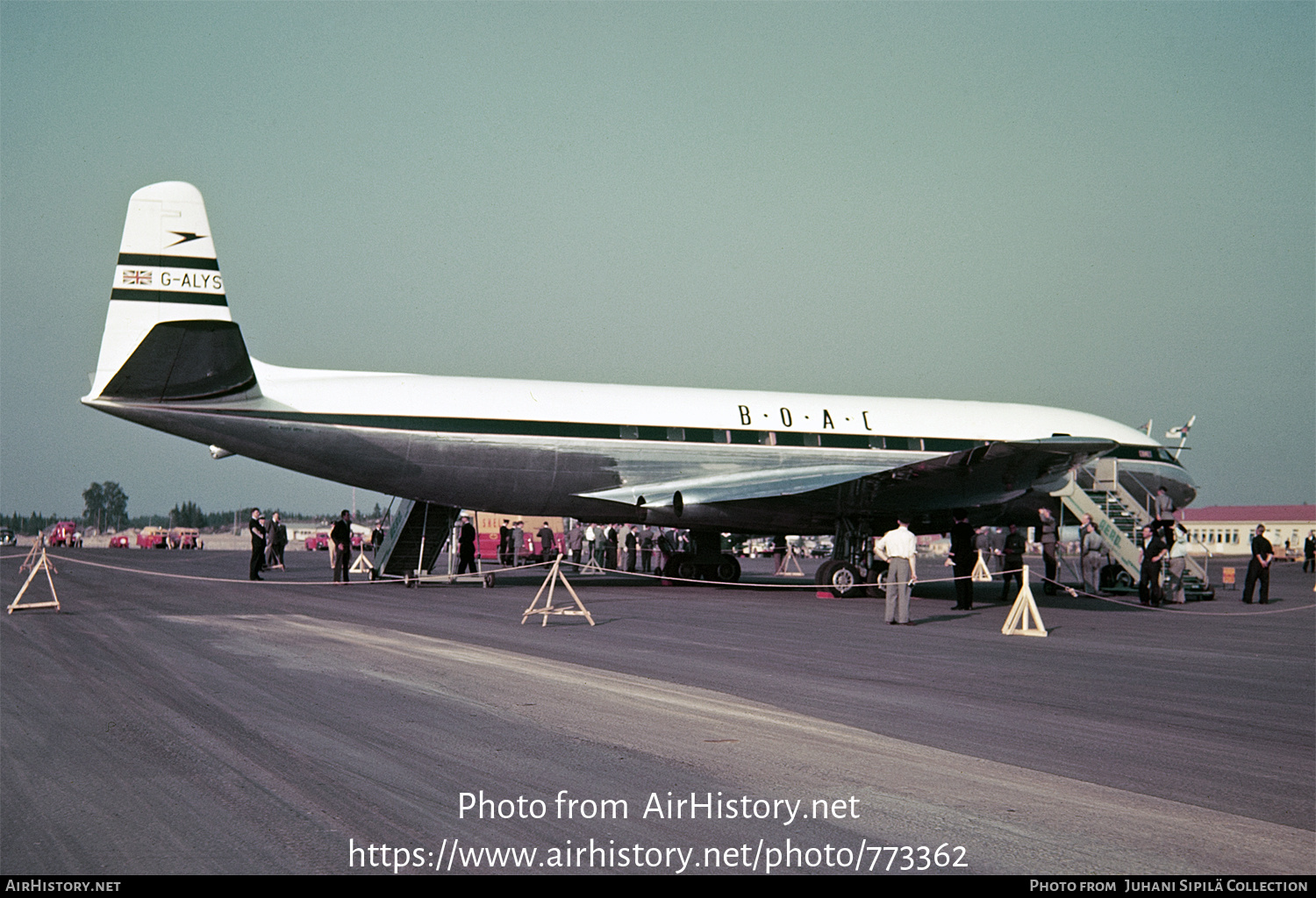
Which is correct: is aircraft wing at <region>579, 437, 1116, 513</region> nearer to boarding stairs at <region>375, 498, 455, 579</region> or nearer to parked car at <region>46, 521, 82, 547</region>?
boarding stairs at <region>375, 498, 455, 579</region>

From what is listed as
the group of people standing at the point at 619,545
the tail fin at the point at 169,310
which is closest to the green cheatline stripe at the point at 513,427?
the tail fin at the point at 169,310

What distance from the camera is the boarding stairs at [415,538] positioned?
2556 cm

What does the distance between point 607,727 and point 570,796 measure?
1.96 metres

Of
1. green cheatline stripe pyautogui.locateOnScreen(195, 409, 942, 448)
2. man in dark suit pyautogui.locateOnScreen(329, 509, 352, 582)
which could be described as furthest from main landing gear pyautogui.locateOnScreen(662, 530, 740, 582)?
man in dark suit pyautogui.locateOnScreen(329, 509, 352, 582)

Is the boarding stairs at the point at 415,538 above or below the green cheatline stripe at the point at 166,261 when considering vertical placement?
below

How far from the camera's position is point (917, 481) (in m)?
21.3

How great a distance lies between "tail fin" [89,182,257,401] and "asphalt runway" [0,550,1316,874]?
20.4 feet

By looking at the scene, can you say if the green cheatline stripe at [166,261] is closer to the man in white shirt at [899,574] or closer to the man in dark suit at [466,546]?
the man in dark suit at [466,546]

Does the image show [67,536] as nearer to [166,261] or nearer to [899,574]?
[166,261]

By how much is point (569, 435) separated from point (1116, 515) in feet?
47.1

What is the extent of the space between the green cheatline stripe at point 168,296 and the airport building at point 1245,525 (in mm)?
96423

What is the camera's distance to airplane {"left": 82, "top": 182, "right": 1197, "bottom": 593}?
1964cm

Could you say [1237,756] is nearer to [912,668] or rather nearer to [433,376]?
[912,668]
